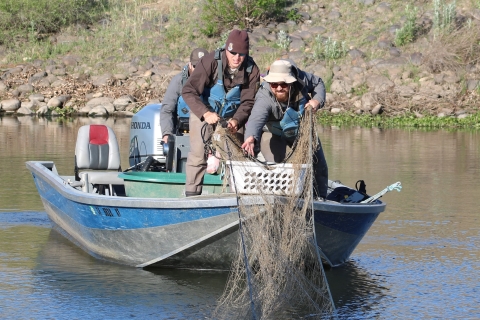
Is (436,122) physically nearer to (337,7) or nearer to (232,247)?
(337,7)

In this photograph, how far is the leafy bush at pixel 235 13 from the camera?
3434 centimetres

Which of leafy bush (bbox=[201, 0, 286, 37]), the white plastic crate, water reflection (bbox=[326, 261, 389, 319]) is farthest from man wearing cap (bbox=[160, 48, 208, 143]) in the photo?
leafy bush (bbox=[201, 0, 286, 37])

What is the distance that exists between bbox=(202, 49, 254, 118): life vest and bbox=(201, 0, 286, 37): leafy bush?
25609mm

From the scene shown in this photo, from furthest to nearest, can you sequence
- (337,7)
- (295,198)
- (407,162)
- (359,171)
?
(337,7)
(407,162)
(359,171)
(295,198)

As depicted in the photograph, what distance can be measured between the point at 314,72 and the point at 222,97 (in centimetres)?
2153

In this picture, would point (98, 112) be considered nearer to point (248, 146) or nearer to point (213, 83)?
point (213, 83)

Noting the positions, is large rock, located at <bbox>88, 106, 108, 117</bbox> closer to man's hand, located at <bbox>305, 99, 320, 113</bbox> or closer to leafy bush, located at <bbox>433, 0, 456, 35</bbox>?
leafy bush, located at <bbox>433, 0, 456, 35</bbox>

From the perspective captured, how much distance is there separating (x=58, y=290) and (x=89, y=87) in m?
23.8

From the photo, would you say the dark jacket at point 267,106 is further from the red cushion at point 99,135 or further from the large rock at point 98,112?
the large rock at point 98,112

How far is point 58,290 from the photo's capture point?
842cm

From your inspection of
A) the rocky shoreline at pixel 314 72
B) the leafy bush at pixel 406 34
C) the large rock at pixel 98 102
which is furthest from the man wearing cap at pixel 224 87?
the leafy bush at pixel 406 34

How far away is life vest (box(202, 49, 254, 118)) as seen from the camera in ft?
28.9

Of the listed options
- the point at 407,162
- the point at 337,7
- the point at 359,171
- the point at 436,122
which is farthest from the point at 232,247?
the point at 337,7

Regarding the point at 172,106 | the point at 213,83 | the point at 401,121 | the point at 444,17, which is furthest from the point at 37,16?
the point at 213,83
